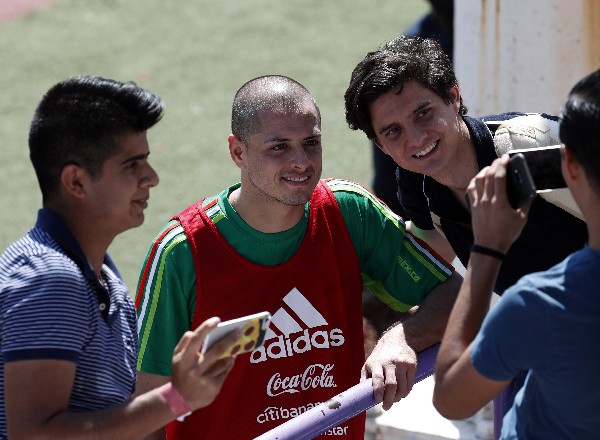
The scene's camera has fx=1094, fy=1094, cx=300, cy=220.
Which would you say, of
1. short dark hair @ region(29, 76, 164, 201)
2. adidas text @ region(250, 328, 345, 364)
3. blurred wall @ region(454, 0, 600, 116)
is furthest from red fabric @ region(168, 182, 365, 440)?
blurred wall @ region(454, 0, 600, 116)

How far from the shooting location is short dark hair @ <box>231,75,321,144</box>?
351 cm

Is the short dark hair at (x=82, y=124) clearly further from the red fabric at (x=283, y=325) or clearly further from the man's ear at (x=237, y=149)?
the man's ear at (x=237, y=149)

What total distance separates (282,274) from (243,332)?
42.1 inches

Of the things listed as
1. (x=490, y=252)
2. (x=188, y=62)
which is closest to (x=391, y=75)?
(x=490, y=252)

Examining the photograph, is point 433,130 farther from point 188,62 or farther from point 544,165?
point 188,62

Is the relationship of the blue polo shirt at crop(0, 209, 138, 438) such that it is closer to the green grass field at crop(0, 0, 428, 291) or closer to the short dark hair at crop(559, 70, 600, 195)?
the short dark hair at crop(559, 70, 600, 195)

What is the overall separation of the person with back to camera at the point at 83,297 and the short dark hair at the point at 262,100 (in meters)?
0.74

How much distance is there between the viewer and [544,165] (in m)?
2.55

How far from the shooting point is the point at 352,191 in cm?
353

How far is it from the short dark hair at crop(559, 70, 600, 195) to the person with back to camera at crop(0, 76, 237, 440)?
2.75 ft

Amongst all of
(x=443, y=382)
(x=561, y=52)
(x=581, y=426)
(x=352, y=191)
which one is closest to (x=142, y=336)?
(x=352, y=191)

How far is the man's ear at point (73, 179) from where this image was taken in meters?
2.58

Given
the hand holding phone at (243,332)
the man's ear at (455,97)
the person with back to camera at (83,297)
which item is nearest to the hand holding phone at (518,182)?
the hand holding phone at (243,332)

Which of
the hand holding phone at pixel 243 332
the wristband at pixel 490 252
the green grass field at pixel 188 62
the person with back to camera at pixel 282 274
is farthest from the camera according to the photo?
the green grass field at pixel 188 62
